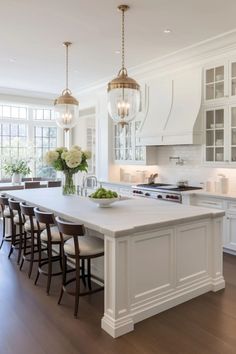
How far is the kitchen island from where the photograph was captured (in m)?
2.62

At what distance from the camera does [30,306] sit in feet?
10.2

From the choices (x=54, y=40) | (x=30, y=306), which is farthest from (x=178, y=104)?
(x=30, y=306)

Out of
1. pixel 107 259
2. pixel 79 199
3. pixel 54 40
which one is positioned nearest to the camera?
pixel 107 259

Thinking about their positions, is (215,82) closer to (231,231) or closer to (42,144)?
(231,231)

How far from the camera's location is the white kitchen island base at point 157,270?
2.62m

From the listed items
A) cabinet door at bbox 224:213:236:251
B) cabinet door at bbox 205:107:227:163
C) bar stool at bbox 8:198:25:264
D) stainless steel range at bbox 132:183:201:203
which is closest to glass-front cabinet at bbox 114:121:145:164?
stainless steel range at bbox 132:183:201:203

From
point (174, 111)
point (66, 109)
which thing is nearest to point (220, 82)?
point (174, 111)

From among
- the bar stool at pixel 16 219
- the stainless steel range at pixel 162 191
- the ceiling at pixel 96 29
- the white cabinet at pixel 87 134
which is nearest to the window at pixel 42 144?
the white cabinet at pixel 87 134

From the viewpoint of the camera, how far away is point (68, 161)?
422 cm

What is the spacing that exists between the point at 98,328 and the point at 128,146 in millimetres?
4618

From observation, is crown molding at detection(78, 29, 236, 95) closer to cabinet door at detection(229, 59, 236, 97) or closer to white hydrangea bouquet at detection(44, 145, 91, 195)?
cabinet door at detection(229, 59, 236, 97)

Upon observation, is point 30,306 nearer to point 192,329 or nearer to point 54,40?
point 192,329

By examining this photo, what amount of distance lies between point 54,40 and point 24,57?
1.07 metres

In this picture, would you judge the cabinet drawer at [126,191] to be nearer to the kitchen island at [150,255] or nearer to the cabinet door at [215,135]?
the cabinet door at [215,135]
